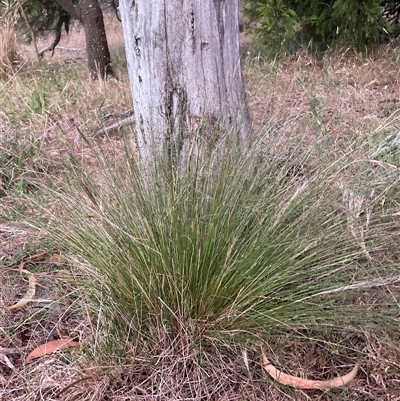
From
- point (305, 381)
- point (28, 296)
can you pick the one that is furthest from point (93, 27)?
point (305, 381)

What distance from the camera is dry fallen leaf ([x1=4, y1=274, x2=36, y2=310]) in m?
1.81

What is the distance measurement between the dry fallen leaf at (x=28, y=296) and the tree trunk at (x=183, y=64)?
2.26ft

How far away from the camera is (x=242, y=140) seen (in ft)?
6.54

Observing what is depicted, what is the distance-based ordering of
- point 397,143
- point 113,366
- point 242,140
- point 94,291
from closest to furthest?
point 113,366 → point 94,291 → point 242,140 → point 397,143

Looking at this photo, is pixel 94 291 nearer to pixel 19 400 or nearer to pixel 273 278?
pixel 19 400

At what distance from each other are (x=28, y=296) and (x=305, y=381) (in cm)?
107

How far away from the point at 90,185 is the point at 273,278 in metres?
0.74

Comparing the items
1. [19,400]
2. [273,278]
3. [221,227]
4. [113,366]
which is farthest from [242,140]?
[19,400]

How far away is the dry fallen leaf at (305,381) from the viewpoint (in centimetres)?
144

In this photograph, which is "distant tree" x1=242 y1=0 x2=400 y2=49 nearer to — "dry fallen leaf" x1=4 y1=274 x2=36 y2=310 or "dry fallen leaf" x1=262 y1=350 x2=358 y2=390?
"dry fallen leaf" x1=4 y1=274 x2=36 y2=310

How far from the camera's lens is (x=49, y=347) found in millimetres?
1649

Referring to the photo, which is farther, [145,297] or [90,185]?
[90,185]

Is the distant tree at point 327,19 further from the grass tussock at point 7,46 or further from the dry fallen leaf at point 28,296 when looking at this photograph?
the dry fallen leaf at point 28,296

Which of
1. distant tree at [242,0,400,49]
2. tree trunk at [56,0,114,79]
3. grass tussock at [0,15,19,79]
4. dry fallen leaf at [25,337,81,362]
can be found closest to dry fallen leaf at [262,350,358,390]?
dry fallen leaf at [25,337,81,362]
